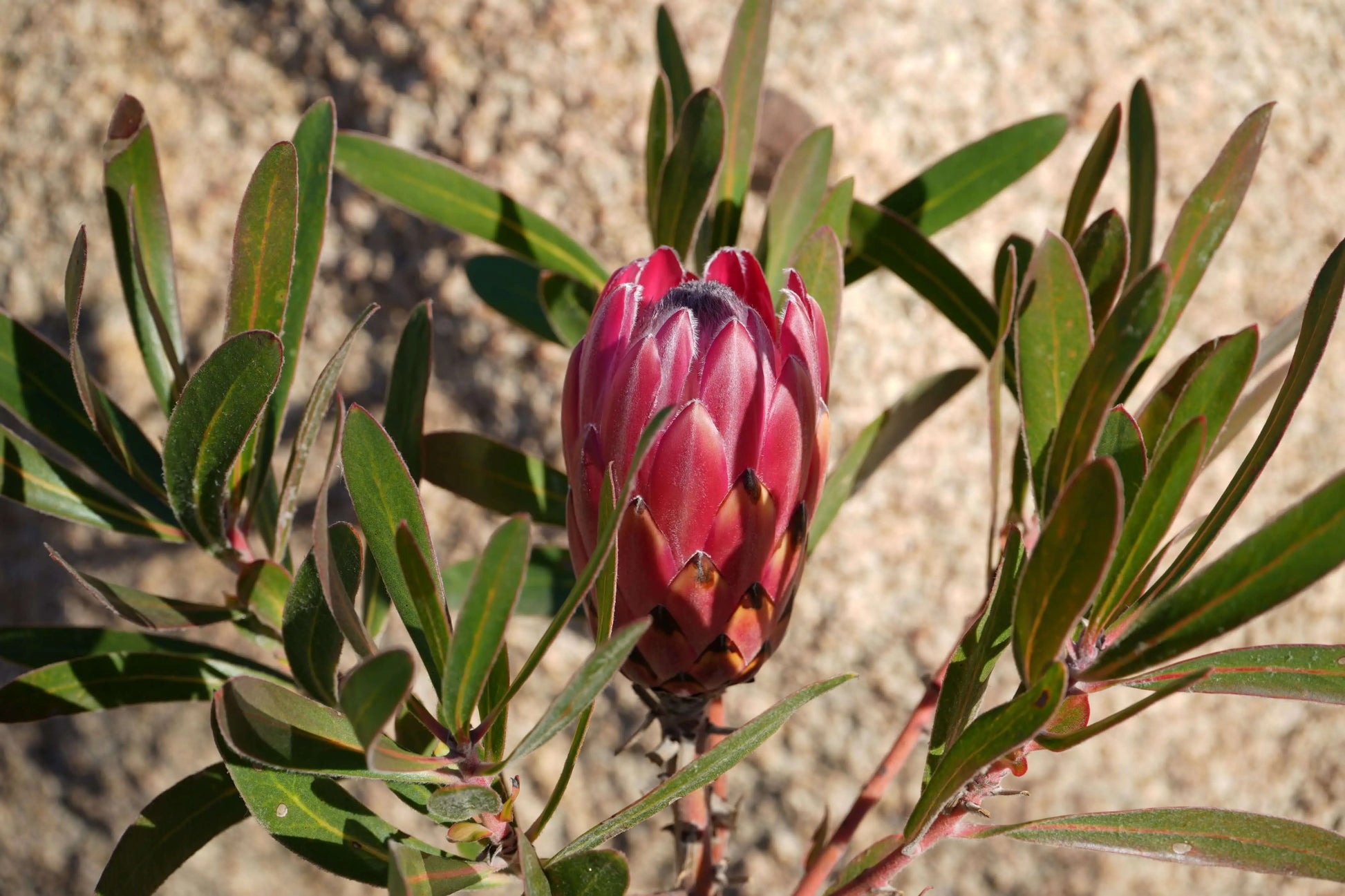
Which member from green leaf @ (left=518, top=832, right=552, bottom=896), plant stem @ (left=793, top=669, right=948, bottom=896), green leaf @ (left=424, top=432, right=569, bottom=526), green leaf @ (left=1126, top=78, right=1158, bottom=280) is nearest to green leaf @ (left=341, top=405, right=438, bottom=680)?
green leaf @ (left=518, top=832, right=552, bottom=896)

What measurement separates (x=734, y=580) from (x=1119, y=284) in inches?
11.4

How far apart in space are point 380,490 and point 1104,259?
42cm

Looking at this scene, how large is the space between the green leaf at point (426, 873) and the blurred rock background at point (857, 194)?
0.70 m

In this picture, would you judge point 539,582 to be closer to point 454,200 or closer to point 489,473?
point 489,473

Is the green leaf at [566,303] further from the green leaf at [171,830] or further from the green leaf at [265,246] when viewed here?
the green leaf at [171,830]

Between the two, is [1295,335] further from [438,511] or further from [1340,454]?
[438,511]

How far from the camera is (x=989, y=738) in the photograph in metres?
0.45

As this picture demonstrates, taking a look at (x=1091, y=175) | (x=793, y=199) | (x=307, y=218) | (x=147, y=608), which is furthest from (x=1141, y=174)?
(x=147, y=608)

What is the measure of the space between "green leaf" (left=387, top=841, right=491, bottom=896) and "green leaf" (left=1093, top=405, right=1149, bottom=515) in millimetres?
361

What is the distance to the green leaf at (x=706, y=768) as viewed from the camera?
1.54 ft

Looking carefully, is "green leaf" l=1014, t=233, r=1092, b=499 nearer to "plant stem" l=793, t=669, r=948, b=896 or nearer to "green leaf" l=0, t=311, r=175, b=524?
"plant stem" l=793, t=669, r=948, b=896

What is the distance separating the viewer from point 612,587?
44 cm

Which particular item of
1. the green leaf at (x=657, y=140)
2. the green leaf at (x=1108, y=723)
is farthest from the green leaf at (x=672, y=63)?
the green leaf at (x=1108, y=723)

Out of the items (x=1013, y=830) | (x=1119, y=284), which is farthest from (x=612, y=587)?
(x=1119, y=284)
